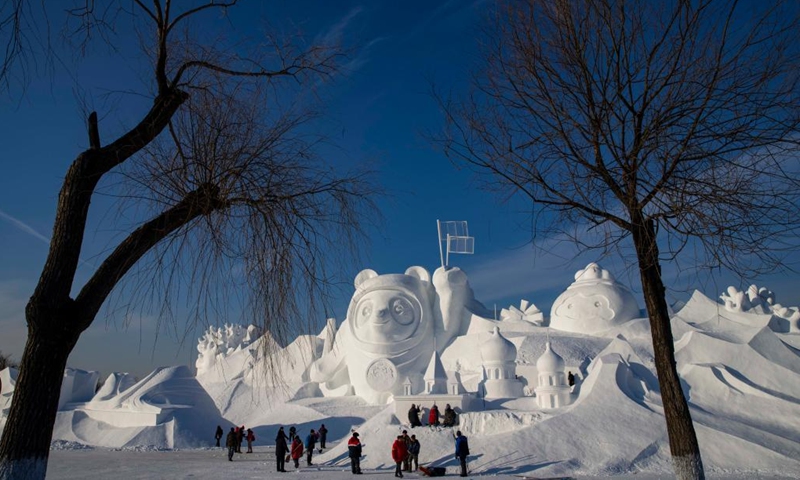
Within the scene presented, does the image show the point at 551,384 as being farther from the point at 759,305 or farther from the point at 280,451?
the point at 759,305

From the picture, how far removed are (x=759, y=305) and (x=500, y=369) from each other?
12176 millimetres

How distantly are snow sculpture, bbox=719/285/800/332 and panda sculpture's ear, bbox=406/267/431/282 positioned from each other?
12.5 metres

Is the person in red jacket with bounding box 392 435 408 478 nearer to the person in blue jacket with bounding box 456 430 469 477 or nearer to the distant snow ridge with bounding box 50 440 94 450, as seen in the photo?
the person in blue jacket with bounding box 456 430 469 477

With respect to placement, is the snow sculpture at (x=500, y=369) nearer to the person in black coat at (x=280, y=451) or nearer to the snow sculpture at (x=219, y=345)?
the person in black coat at (x=280, y=451)

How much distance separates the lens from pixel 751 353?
17.7 meters

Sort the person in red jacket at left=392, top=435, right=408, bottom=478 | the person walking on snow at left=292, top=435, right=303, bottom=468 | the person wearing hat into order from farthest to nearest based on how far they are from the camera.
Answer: the person walking on snow at left=292, top=435, right=303, bottom=468 → the person wearing hat → the person in red jacket at left=392, top=435, right=408, bottom=478

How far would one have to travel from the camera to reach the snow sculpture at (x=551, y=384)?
16859 mm

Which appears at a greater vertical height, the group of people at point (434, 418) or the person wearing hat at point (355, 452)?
the group of people at point (434, 418)

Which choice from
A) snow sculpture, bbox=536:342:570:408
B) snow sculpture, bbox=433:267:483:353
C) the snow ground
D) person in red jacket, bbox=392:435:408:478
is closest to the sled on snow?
the snow ground

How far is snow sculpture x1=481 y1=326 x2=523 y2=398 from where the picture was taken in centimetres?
1945

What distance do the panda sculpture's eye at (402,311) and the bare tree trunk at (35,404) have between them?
72.5 ft

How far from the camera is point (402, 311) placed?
26.1m

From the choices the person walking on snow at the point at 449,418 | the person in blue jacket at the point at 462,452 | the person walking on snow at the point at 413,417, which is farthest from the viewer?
the person walking on snow at the point at 413,417

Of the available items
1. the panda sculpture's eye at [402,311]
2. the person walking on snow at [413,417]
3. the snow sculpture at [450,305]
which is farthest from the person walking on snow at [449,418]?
the snow sculpture at [450,305]
